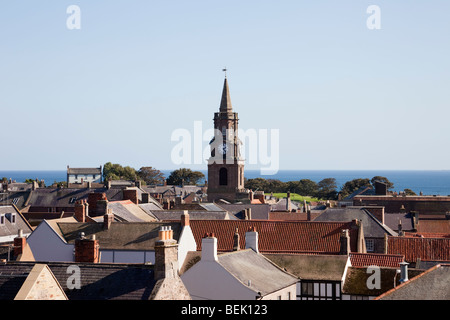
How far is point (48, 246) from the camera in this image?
41438 millimetres

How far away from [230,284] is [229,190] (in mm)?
84142

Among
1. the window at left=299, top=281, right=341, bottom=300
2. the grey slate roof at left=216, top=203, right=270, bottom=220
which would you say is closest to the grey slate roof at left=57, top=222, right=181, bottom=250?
the window at left=299, top=281, right=341, bottom=300

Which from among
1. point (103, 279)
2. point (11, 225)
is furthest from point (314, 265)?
point (11, 225)

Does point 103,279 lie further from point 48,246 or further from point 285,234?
point 285,234

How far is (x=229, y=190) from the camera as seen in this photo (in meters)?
113

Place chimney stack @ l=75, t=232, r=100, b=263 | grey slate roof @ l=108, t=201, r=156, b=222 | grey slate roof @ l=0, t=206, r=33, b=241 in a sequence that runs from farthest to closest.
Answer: grey slate roof @ l=0, t=206, r=33, b=241, grey slate roof @ l=108, t=201, r=156, b=222, chimney stack @ l=75, t=232, r=100, b=263

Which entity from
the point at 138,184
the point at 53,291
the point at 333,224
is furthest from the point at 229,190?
the point at 53,291

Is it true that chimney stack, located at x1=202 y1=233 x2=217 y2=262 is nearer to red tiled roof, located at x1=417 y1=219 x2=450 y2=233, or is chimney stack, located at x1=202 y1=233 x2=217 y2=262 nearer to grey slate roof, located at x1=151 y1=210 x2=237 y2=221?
grey slate roof, located at x1=151 y1=210 x2=237 y2=221

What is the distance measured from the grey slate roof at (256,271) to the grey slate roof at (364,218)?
87.8 feet

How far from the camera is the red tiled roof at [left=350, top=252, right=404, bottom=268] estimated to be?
39.2 metres

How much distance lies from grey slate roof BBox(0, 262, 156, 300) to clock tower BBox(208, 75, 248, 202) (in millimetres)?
86120

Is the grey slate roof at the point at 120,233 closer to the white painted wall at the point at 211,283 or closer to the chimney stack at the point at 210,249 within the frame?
the chimney stack at the point at 210,249

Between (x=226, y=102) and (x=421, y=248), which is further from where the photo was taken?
(x=226, y=102)

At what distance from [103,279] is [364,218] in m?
41.3
